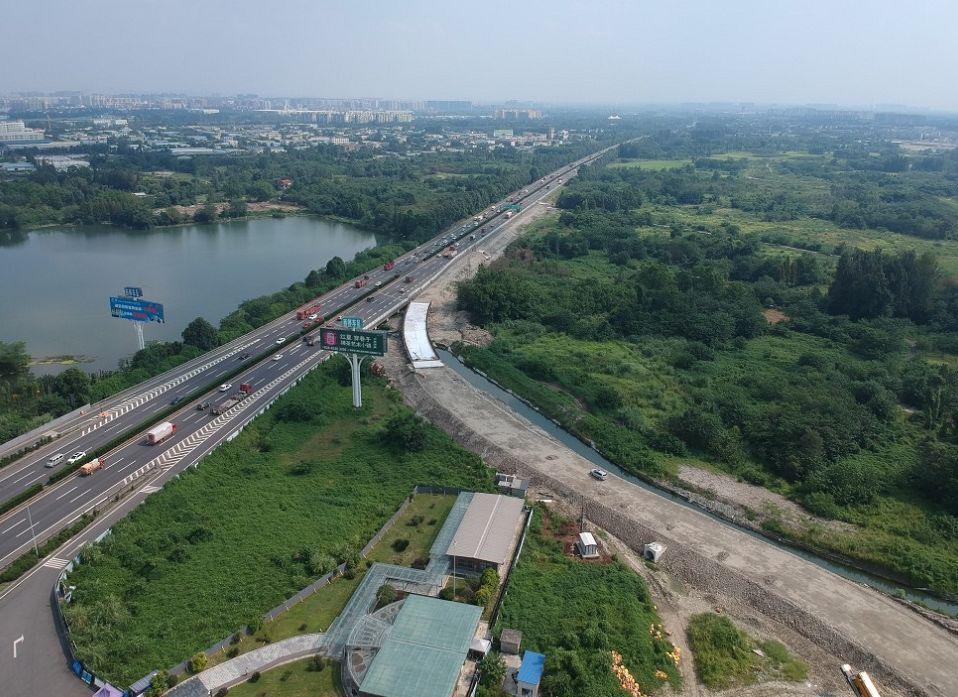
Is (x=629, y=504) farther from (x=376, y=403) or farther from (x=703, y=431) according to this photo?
(x=376, y=403)

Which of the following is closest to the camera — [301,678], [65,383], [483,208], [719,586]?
[301,678]

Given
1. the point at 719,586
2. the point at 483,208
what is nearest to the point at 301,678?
the point at 719,586

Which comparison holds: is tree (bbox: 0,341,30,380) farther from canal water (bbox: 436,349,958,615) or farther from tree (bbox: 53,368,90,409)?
canal water (bbox: 436,349,958,615)

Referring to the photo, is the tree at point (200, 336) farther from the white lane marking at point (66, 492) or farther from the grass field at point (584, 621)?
the grass field at point (584, 621)

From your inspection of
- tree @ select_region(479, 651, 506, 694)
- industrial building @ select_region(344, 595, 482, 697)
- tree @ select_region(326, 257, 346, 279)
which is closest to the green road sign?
industrial building @ select_region(344, 595, 482, 697)

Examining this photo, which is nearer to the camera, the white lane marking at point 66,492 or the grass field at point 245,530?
the grass field at point 245,530

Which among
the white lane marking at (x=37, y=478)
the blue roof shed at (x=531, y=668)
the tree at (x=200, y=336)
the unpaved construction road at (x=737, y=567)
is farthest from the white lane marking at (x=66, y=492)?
the blue roof shed at (x=531, y=668)
